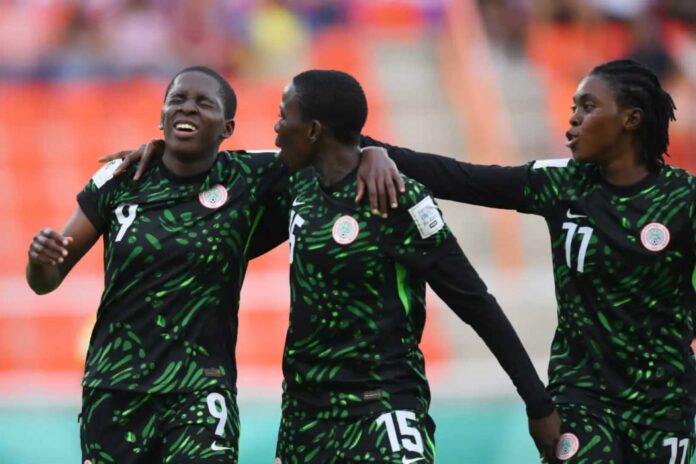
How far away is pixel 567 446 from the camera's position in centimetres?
480

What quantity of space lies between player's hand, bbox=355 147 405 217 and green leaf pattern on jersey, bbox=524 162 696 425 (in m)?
0.72

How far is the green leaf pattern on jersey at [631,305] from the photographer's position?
4.84 m

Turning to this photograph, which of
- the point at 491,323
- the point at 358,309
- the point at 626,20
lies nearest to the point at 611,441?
the point at 491,323

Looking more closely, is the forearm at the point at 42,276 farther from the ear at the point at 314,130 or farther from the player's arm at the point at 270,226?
the ear at the point at 314,130

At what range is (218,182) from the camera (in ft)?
16.9

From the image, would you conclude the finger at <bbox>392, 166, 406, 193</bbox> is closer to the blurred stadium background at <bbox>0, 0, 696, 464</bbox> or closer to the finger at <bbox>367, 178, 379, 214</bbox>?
the finger at <bbox>367, 178, 379, 214</bbox>

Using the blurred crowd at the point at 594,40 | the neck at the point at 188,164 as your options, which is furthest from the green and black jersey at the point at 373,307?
the blurred crowd at the point at 594,40

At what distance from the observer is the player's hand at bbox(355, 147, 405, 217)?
466 centimetres

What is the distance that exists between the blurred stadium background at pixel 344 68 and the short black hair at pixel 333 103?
6859mm

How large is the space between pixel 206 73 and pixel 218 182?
42 cm


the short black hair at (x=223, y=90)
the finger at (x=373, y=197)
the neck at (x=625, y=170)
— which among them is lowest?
the finger at (x=373, y=197)

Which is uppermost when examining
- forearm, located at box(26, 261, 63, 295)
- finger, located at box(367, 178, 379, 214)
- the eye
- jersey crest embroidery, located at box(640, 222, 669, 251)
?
the eye

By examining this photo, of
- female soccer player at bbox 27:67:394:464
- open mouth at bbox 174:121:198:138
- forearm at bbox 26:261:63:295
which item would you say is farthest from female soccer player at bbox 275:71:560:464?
forearm at bbox 26:261:63:295

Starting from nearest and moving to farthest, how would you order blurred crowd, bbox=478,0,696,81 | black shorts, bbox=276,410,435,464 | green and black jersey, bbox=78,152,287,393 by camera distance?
black shorts, bbox=276,410,435,464 < green and black jersey, bbox=78,152,287,393 < blurred crowd, bbox=478,0,696,81
